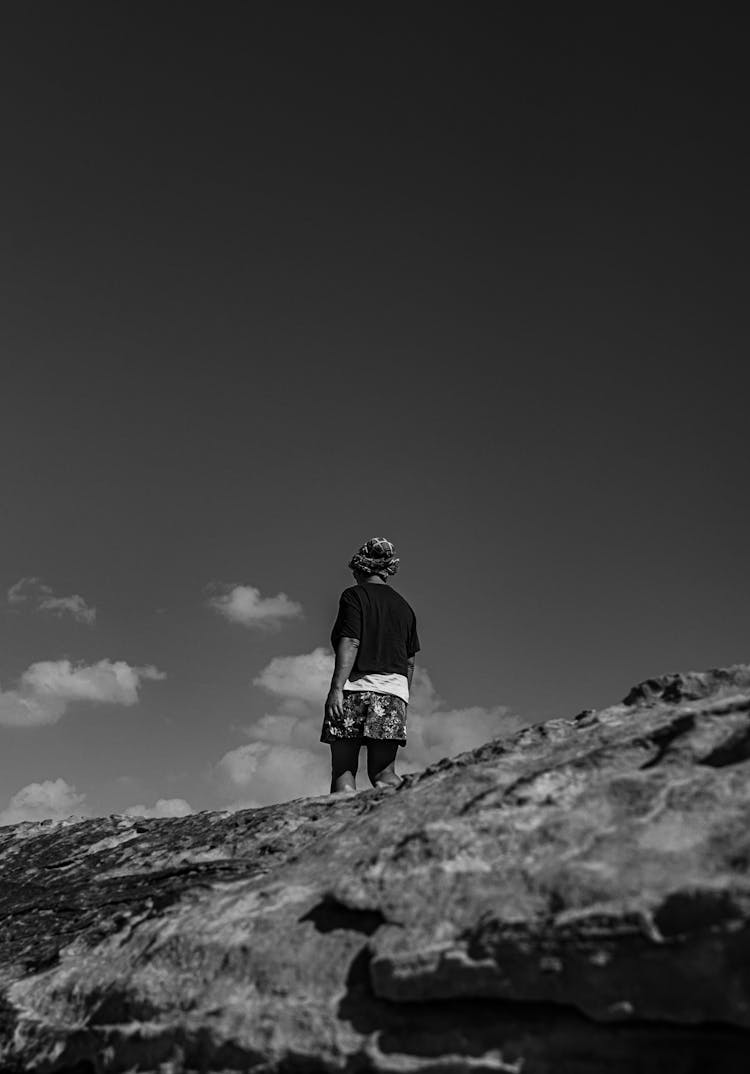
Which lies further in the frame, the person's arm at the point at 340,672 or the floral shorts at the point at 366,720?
the person's arm at the point at 340,672

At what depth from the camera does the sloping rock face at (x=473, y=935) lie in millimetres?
2334

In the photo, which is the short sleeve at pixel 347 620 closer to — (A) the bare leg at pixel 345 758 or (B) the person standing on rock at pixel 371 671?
(B) the person standing on rock at pixel 371 671

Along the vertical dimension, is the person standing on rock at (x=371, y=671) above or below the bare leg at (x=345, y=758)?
above

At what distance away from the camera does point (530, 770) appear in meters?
3.67

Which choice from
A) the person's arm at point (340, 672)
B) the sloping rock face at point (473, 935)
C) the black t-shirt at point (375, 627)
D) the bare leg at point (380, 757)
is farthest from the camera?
the black t-shirt at point (375, 627)

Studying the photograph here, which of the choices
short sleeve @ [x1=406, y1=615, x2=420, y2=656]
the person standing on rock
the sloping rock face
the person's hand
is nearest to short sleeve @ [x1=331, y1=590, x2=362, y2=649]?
the person standing on rock

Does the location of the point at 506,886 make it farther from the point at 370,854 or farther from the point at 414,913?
the point at 370,854

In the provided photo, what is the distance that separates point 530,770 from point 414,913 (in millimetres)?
1034

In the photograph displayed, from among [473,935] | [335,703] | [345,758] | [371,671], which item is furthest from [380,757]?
[473,935]

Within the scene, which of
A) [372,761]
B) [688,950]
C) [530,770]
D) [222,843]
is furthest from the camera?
[372,761]

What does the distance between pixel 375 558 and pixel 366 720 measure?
1.57 meters

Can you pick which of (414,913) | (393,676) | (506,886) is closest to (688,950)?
(506,886)

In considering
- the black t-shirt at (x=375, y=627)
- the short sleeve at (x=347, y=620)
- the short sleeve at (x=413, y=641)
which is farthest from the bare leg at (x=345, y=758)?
the short sleeve at (x=413, y=641)

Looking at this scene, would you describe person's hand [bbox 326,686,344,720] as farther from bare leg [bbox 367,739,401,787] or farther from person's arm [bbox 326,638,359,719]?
bare leg [bbox 367,739,401,787]
